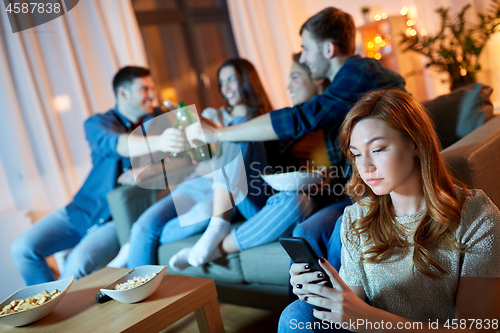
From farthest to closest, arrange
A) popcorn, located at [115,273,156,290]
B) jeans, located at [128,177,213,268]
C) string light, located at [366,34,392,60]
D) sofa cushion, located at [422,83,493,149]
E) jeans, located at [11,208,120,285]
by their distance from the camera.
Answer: string light, located at [366,34,392,60], jeans, located at [11,208,120,285], jeans, located at [128,177,213,268], sofa cushion, located at [422,83,493,149], popcorn, located at [115,273,156,290]

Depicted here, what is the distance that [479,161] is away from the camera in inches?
45.4

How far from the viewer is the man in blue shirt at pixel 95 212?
2037 mm

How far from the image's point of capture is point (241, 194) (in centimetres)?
155

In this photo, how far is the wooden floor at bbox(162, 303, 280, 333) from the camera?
1563 millimetres

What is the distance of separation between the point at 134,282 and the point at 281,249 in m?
0.53

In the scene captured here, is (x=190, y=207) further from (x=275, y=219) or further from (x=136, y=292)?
(x=136, y=292)

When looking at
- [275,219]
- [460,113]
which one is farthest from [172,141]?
[460,113]

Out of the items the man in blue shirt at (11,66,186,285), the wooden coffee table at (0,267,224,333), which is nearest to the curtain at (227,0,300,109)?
the man in blue shirt at (11,66,186,285)

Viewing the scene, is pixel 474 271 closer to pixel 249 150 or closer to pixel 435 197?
pixel 435 197

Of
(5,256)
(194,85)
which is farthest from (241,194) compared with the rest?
(194,85)

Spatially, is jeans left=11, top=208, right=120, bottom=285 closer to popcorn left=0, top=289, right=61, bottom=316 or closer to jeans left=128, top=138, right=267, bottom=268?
jeans left=128, top=138, right=267, bottom=268

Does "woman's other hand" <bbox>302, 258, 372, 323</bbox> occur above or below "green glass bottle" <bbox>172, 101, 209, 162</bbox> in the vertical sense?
below

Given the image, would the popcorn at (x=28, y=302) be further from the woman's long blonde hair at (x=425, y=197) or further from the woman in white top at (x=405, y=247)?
the woman's long blonde hair at (x=425, y=197)

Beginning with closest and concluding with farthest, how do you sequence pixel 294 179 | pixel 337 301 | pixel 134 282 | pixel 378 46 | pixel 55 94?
1. pixel 337 301
2. pixel 134 282
3. pixel 294 179
4. pixel 55 94
5. pixel 378 46
